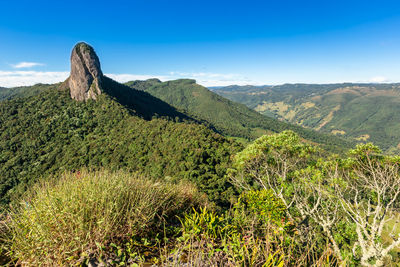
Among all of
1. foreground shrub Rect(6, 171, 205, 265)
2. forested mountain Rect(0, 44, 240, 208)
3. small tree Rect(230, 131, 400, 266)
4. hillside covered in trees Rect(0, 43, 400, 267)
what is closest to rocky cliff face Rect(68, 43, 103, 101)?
hillside covered in trees Rect(0, 43, 400, 267)

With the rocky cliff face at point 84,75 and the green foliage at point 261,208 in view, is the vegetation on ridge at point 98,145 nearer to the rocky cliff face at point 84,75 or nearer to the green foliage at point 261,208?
the rocky cliff face at point 84,75

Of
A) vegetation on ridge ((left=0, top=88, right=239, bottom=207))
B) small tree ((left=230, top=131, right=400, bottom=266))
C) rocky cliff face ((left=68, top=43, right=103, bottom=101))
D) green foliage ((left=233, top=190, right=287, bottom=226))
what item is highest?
rocky cliff face ((left=68, top=43, right=103, bottom=101))

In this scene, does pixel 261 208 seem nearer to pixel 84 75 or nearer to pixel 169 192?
pixel 169 192

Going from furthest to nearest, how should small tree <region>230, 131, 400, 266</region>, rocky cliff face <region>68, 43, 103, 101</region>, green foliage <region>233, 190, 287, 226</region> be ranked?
rocky cliff face <region>68, 43, 103, 101</region>, small tree <region>230, 131, 400, 266</region>, green foliage <region>233, 190, 287, 226</region>

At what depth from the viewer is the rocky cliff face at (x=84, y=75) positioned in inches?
3757

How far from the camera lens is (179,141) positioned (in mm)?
58438

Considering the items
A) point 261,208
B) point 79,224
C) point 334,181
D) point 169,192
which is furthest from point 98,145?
point 261,208

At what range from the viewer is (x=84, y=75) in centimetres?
9562

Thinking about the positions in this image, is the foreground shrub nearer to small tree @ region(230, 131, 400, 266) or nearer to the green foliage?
the green foliage

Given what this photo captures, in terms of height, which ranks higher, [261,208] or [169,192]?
[169,192]

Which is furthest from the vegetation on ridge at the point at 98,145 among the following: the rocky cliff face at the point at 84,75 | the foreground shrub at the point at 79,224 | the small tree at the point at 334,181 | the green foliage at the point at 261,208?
the foreground shrub at the point at 79,224

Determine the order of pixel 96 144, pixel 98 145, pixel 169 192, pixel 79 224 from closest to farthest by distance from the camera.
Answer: pixel 79 224, pixel 169 192, pixel 98 145, pixel 96 144

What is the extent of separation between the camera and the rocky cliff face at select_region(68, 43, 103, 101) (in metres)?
95.4

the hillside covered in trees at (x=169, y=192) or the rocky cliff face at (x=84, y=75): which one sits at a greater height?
the rocky cliff face at (x=84, y=75)
